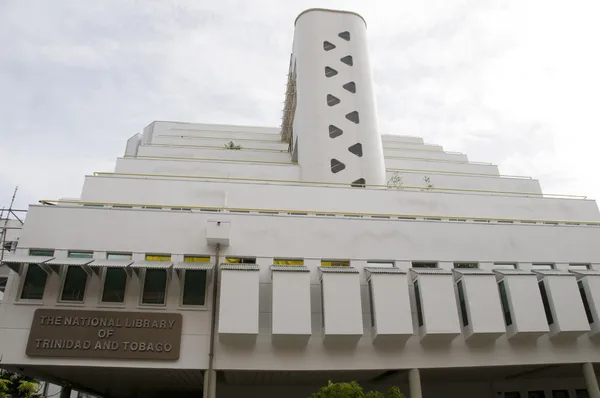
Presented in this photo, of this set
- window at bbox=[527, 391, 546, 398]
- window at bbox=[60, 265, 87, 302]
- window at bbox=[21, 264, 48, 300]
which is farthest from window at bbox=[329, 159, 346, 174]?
window at bbox=[21, 264, 48, 300]

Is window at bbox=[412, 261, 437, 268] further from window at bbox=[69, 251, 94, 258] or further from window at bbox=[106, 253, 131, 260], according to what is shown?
window at bbox=[69, 251, 94, 258]

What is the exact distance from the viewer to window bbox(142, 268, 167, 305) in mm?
16250

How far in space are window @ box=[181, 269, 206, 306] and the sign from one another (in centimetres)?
86

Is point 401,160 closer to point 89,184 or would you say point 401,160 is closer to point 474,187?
point 474,187

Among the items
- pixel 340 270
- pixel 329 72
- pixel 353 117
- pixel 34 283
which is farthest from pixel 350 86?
pixel 34 283

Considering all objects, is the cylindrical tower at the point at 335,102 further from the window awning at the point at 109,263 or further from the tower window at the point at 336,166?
the window awning at the point at 109,263

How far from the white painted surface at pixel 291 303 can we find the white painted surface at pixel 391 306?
2.47 m

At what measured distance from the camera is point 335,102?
92.0ft

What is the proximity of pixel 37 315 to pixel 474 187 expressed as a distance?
87.2 feet

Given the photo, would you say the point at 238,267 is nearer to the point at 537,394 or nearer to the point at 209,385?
the point at 209,385

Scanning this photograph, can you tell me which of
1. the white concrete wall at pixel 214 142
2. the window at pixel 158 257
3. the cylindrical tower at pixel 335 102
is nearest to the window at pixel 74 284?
the window at pixel 158 257

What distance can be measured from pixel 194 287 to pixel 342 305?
17.9ft

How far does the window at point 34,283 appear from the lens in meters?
15.9

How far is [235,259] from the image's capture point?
Result: 17.2 metres
